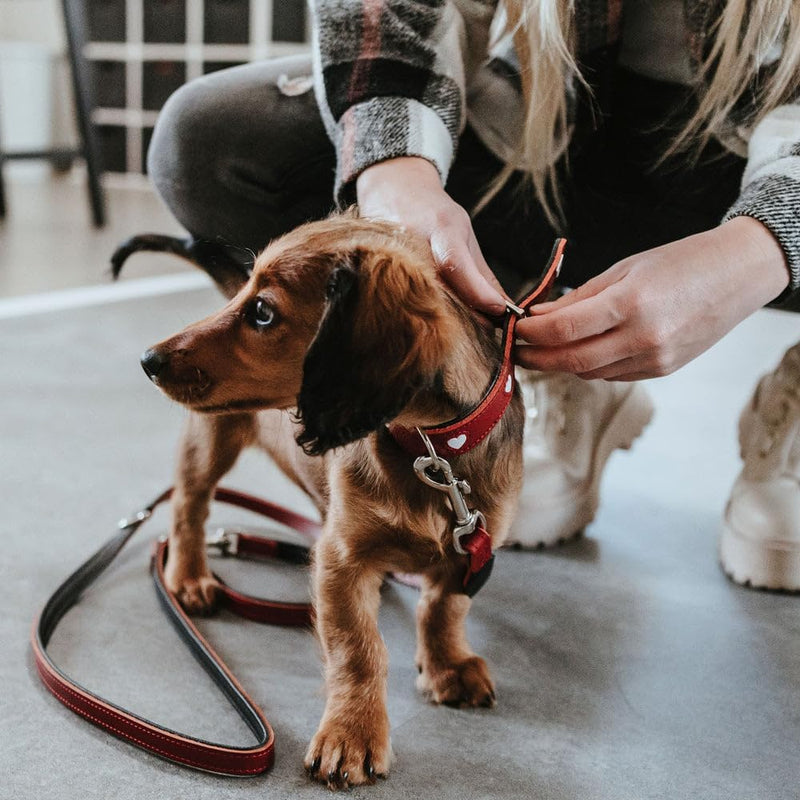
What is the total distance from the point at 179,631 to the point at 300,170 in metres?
0.73

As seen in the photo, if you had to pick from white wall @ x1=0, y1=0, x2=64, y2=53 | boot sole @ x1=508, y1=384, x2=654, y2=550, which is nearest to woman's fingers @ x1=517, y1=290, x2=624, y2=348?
boot sole @ x1=508, y1=384, x2=654, y2=550

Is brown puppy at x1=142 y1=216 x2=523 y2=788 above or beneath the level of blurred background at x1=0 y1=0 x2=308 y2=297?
above

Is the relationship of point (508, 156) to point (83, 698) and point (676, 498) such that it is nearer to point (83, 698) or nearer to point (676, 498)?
point (676, 498)

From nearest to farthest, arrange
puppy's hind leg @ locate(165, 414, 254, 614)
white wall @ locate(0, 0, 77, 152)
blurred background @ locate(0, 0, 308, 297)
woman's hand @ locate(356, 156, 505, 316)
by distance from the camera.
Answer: woman's hand @ locate(356, 156, 505, 316) → puppy's hind leg @ locate(165, 414, 254, 614) → blurred background @ locate(0, 0, 308, 297) → white wall @ locate(0, 0, 77, 152)

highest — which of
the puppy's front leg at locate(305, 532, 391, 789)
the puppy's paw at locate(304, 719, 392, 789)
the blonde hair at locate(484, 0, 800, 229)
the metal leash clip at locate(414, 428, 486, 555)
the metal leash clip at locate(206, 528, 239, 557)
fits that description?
the blonde hair at locate(484, 0, 800, 229)

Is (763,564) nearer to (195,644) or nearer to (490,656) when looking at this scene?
(490,656)

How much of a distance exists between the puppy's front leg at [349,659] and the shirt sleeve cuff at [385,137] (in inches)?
17.5

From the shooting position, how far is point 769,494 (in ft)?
4.78

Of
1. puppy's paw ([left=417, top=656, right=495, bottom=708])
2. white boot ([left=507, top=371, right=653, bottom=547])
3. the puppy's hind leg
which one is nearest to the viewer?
puppy's paw ([left=417, top=656, right=495, bottom=708])

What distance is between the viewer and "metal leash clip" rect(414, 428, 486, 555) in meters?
0.89

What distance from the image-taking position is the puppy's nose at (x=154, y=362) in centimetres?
90

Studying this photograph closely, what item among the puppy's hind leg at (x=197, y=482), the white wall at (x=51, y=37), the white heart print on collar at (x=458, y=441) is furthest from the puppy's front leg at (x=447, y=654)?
the white wall at (x=51, y=37)

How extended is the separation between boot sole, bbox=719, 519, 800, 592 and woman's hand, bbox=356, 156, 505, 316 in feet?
2.37

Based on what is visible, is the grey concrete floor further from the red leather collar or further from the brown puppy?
the red leather collar
